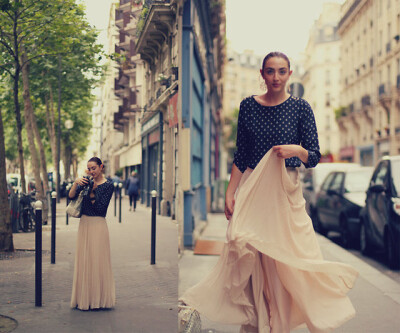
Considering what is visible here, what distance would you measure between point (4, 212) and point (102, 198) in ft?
2.05

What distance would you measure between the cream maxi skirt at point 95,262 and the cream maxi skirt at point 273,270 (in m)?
0.64

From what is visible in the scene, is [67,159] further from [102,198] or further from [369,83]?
[369,83]

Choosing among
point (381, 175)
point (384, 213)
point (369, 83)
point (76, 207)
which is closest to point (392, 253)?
point (384, 213)

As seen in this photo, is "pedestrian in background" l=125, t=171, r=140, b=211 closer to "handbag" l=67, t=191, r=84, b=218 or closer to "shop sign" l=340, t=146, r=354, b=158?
"handbag" l=67, t=191, r=84, b=218

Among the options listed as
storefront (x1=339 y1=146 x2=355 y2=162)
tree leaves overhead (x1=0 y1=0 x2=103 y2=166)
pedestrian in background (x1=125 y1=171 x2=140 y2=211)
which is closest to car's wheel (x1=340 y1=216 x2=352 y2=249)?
pedestrian in background (x1=125 y1=171 x2=140 y2=211)

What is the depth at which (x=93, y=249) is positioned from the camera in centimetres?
414

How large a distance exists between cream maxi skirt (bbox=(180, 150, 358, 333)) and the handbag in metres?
0.96

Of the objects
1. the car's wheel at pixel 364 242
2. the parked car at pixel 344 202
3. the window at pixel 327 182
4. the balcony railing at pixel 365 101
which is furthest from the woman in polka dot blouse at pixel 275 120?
the balcony railing at pixel 365 101

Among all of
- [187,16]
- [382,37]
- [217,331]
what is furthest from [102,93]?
[382,37]

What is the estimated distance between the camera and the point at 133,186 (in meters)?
3.98

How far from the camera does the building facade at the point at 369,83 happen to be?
63.8ft

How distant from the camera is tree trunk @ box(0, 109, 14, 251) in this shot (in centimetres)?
364

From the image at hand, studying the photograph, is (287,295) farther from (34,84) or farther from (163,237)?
(34,84)

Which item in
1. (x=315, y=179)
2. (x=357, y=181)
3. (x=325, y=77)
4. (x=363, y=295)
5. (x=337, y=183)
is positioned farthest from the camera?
(x=325, y=77)
